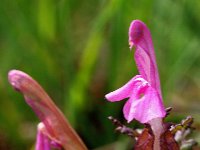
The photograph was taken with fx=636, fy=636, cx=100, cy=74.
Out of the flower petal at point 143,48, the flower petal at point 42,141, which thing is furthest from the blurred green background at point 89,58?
the flower petal at point 143,48

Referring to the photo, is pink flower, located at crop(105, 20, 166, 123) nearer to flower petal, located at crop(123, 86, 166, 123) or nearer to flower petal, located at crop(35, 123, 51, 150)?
flower petal, located at crop(123, 86, 166, 123)

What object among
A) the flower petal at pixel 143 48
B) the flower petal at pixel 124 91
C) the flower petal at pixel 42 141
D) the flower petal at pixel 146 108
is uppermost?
the flower petal at pixel 143 48

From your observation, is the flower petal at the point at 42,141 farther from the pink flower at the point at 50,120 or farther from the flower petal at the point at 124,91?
the flower petal at the point at 124,91

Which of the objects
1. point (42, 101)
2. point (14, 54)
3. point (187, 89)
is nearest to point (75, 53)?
point (14, 54)

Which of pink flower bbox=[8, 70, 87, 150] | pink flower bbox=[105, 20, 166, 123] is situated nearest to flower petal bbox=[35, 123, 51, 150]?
pink flower bbox=[8, 70, 87, 150]

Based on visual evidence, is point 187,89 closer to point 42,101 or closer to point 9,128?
point 9,128

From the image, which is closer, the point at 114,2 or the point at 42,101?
the point at 42,101

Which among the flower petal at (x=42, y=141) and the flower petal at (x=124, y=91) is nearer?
the flower petal at (x=124, y=91)
